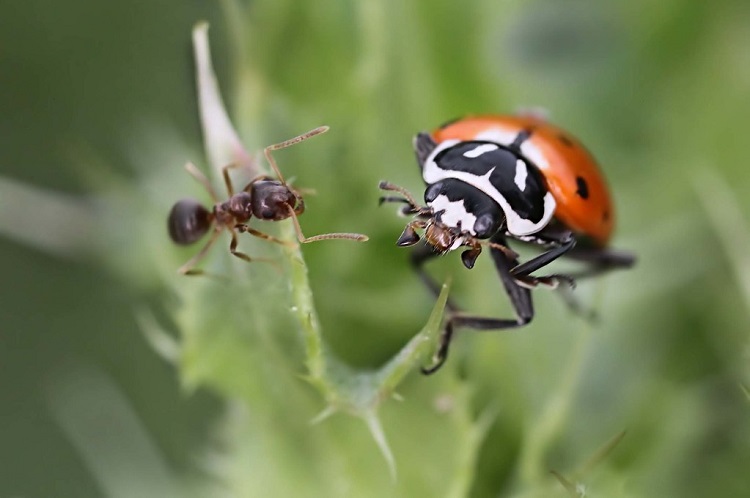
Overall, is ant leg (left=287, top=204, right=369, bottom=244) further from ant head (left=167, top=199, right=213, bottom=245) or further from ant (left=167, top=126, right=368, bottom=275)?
ant head (left=167, top=199, right=213, bottom=245)

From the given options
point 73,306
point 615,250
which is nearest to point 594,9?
point 615,250

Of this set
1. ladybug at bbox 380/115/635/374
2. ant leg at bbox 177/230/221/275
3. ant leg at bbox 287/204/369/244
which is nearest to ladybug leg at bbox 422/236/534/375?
ladybug at bbox 380/115/635/374

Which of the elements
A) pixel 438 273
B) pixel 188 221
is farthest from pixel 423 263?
pixel 188 221

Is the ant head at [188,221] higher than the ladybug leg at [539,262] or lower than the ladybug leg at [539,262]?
higher

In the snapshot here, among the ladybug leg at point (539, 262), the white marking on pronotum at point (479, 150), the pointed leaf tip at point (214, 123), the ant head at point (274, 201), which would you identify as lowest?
the ladybug leg at point (539, 262)

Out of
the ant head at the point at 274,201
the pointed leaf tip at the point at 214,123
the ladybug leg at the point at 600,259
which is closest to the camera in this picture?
the pointed leaf tip at the point at 214,123

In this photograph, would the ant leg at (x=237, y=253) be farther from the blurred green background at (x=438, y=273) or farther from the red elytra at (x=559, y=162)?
the red elytra at (x=559, y=162)

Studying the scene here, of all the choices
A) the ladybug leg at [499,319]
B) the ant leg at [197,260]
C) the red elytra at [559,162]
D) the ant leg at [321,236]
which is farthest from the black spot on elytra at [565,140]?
the ant leg at [197,260]

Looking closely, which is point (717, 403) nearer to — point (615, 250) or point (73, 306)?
point (615, 250)
